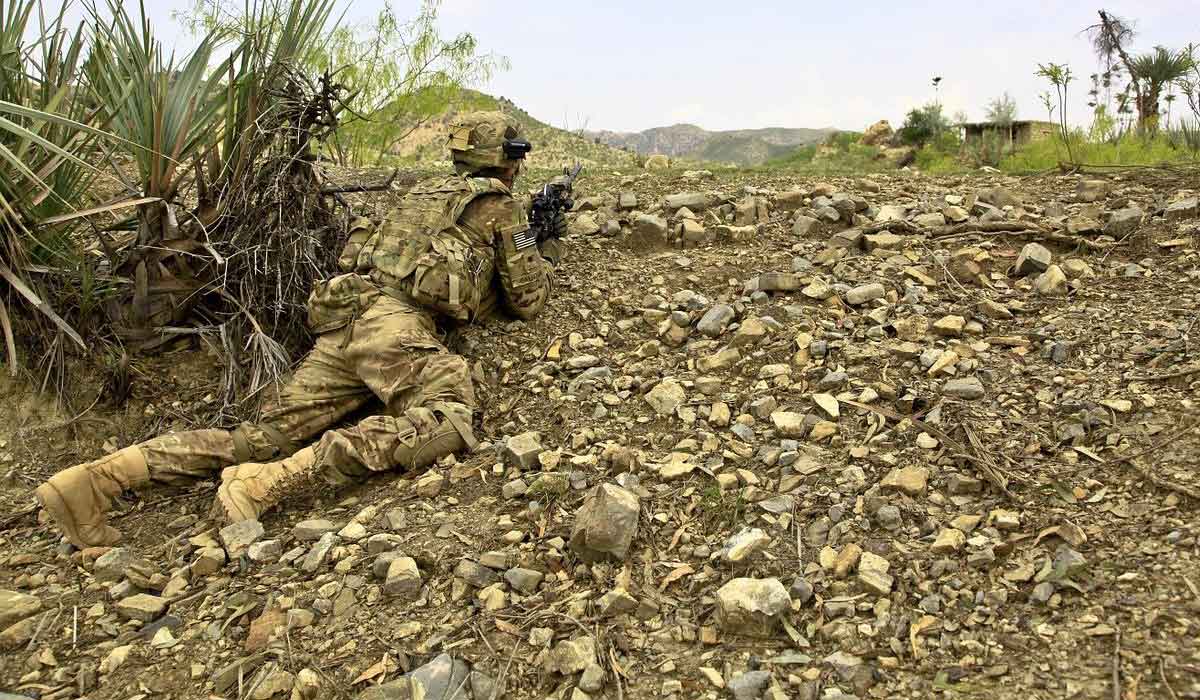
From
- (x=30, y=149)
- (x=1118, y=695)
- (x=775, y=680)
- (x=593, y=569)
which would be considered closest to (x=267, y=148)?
(x=30, y=149)

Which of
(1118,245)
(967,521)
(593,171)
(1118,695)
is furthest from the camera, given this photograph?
(593,171)

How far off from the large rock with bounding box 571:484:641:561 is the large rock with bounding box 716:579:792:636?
36 centimetres

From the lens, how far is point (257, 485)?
311 centimetres

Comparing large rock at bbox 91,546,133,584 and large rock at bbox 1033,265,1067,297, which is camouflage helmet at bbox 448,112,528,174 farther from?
large rock at bbox 1033,265,1067,297

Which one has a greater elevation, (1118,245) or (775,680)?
(1118,245)

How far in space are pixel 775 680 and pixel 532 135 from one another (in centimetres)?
Answer: 1459

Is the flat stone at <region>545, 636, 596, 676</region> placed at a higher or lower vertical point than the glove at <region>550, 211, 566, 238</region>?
lower

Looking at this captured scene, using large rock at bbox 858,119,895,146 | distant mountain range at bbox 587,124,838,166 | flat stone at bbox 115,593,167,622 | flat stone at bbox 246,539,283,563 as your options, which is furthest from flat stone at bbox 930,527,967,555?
distant mountain range at bbox 587,124,838,166

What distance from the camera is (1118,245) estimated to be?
12.9ft

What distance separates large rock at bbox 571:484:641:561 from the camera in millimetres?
2502

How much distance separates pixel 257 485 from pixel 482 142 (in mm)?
2043

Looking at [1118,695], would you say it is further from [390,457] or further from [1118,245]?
[1118,245]

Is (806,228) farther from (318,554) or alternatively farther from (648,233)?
(318,554)

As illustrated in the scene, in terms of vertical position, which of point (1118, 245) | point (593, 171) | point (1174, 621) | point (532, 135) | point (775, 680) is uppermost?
point (532, 135)
